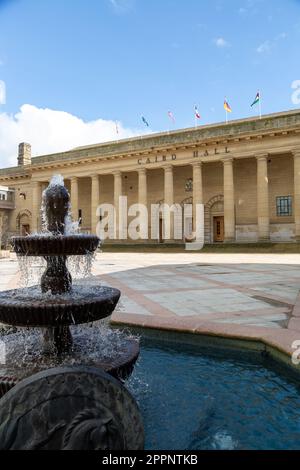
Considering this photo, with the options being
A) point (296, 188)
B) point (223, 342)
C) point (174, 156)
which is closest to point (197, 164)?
point (174, 156)

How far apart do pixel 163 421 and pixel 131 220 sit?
32228 millimetres

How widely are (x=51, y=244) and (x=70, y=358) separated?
43.3 inches

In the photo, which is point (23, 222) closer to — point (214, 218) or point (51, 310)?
point (214, 218)

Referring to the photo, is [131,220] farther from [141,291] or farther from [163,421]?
[163,421]

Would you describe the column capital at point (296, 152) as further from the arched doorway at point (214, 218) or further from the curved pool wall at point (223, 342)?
the curved pool wall at point (223, 342)

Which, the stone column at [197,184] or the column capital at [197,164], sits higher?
the column capital at [197,164]

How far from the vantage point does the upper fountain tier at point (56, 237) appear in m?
2.67

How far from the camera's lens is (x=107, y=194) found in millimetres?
36938

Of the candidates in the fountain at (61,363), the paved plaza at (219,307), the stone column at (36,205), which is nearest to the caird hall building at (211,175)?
the stone column at (36,205)

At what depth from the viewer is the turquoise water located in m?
2.47

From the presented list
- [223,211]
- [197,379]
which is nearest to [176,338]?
[197,379]

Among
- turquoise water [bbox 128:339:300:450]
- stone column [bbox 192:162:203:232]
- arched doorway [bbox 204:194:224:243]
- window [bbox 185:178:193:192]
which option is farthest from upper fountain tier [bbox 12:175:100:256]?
window [bbox 185:178:193:192]

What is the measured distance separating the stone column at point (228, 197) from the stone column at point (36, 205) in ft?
68.9

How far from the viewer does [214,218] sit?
31.6m
